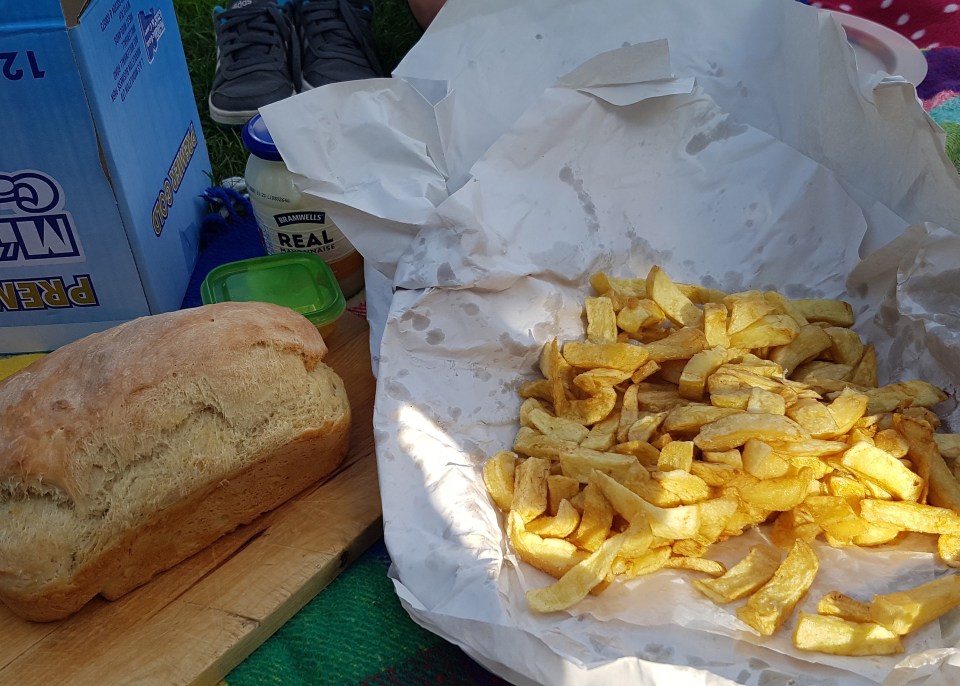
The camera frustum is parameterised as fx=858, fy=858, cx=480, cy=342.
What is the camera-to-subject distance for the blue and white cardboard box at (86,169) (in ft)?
6.34

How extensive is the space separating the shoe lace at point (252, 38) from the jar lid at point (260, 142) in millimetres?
1481

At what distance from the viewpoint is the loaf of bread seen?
62.4 inches

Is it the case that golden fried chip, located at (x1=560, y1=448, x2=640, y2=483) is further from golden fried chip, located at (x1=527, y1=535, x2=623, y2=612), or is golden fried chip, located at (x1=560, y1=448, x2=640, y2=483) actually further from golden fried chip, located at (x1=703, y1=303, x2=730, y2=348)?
golden fried chip, located at (x1=703, y1=303, x2=730, y2=348)

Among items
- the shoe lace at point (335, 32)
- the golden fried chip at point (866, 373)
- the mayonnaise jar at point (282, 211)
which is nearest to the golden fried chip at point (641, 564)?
the golden fried chip at point (866, 373)

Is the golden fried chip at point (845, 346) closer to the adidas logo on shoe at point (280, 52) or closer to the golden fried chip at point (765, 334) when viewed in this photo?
the golden fried chip at point (765, 334)

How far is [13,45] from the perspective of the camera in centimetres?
188

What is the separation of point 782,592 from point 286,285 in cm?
145

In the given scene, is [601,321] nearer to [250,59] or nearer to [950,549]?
[950,549]

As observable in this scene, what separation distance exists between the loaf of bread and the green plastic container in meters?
0.36

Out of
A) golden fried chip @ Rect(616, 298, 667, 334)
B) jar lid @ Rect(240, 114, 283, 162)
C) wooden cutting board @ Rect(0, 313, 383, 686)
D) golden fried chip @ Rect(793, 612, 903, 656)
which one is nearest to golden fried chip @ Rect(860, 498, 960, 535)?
golden fried chip @ Rect(793, 612, 903, 656)

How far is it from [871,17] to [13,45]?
359cm

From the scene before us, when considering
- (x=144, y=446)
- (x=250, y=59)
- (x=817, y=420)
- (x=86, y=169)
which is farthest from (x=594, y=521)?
(x=250, y=59)

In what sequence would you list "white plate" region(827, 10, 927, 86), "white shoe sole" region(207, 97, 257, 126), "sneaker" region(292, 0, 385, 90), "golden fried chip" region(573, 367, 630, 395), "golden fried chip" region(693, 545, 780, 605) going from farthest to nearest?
"sneaker" region(292, 0, 385, 90), "white shoe sole" region(207, 97, 257, 126), "white plate" region(827, 10, 927, 86), "golden fried chip" region(573, 367, 630, 395), "golden fried chip" region(693, 545, 780, 605)

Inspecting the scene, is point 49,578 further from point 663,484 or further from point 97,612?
point 663,484
